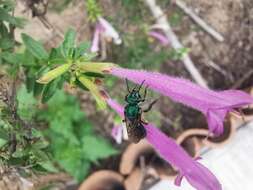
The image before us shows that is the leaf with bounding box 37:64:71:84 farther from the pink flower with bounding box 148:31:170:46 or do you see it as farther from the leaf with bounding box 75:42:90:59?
the pink flower with bounding box 148:31:170:46

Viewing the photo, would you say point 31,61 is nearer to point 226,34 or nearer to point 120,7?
point 120,7

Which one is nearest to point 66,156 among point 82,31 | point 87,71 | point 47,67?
point 82,31

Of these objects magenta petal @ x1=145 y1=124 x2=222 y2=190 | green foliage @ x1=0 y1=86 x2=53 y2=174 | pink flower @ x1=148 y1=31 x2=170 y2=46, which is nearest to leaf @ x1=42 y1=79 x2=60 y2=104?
green foliage @ x1=0 y1=86 x2=53 y2=174

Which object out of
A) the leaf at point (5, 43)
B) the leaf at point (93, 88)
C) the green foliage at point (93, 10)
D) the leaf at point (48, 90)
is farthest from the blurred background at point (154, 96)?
the leaf at point (93, 88)

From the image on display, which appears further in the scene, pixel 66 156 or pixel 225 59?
pixel 225 59

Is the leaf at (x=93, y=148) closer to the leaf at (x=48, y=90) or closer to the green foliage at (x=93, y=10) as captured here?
the green foliage at (x=93, y=10)
